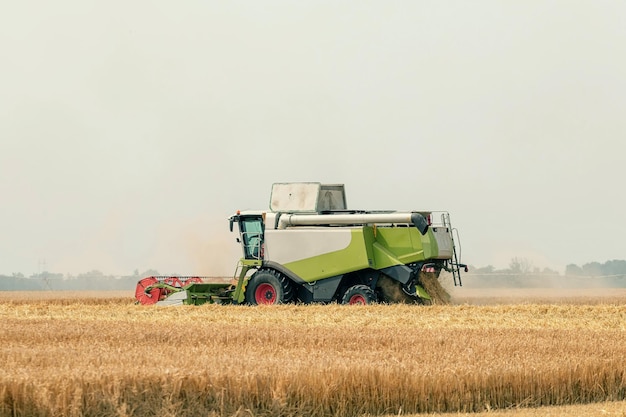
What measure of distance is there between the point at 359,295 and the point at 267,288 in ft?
8.05

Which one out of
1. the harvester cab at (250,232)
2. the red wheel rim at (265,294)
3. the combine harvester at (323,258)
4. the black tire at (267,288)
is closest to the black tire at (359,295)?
the combine harvester at (323,258)

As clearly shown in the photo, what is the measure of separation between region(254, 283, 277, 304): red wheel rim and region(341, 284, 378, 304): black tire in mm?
1858

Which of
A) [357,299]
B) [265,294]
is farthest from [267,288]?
[357,299]

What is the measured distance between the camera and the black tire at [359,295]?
22219 mm

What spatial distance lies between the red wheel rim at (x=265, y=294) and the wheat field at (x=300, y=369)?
20.6 feet

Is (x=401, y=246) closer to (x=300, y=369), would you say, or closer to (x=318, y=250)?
(x=318, y=250)

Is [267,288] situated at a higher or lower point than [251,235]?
lower

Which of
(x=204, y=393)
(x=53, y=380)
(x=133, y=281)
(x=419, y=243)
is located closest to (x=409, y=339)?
(x=204, y=393)

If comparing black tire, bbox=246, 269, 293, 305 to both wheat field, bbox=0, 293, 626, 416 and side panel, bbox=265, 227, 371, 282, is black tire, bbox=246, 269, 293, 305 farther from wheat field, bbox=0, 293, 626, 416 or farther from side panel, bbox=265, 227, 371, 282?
wheat field, bbox=0, 293, 626, 416

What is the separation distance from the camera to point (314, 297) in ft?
75.4

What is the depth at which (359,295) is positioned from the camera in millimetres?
22344

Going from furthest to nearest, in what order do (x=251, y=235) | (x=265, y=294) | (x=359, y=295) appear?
(x=251, y=235), (x=265, y=294), (x=359, y=295)

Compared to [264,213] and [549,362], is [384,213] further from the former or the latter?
[549,362]

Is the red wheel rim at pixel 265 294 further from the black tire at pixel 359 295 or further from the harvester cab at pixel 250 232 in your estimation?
the black tire at pixel 359 295
